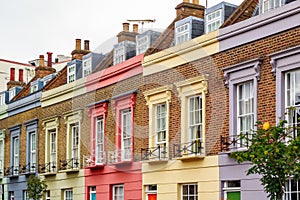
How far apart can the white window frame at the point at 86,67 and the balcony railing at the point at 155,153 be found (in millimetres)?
7409

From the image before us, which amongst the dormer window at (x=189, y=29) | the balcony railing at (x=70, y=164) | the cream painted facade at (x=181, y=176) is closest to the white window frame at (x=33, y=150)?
the balcony railing at (x=70, y=164)

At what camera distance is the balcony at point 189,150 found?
21484 millimetres

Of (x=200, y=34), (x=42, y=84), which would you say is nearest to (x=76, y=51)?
(x=42, y=84)

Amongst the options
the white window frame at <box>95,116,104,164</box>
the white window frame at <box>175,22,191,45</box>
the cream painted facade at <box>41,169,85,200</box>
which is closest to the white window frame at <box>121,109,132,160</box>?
the white window frame at <box>95,116,104,164</box>

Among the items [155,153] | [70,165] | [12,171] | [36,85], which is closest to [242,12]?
[155,153]

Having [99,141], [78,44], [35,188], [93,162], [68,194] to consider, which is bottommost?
[68,194]

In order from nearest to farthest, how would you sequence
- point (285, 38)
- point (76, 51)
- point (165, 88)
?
point (285, 38) < point (165, 88) < point (76, 51)

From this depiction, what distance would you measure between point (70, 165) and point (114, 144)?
4116 millimetres

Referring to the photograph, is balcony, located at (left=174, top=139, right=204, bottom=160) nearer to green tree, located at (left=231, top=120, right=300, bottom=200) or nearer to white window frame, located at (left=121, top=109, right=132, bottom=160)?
white window frame, located at (left=121, top=109, right=132, bottom=160)

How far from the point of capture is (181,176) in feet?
73.2

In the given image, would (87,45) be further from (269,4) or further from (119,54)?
(269,4)

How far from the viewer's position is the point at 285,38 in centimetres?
1841

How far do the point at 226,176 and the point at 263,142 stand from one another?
5.78 m

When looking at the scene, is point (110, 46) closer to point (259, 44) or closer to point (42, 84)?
point (42, 84)
